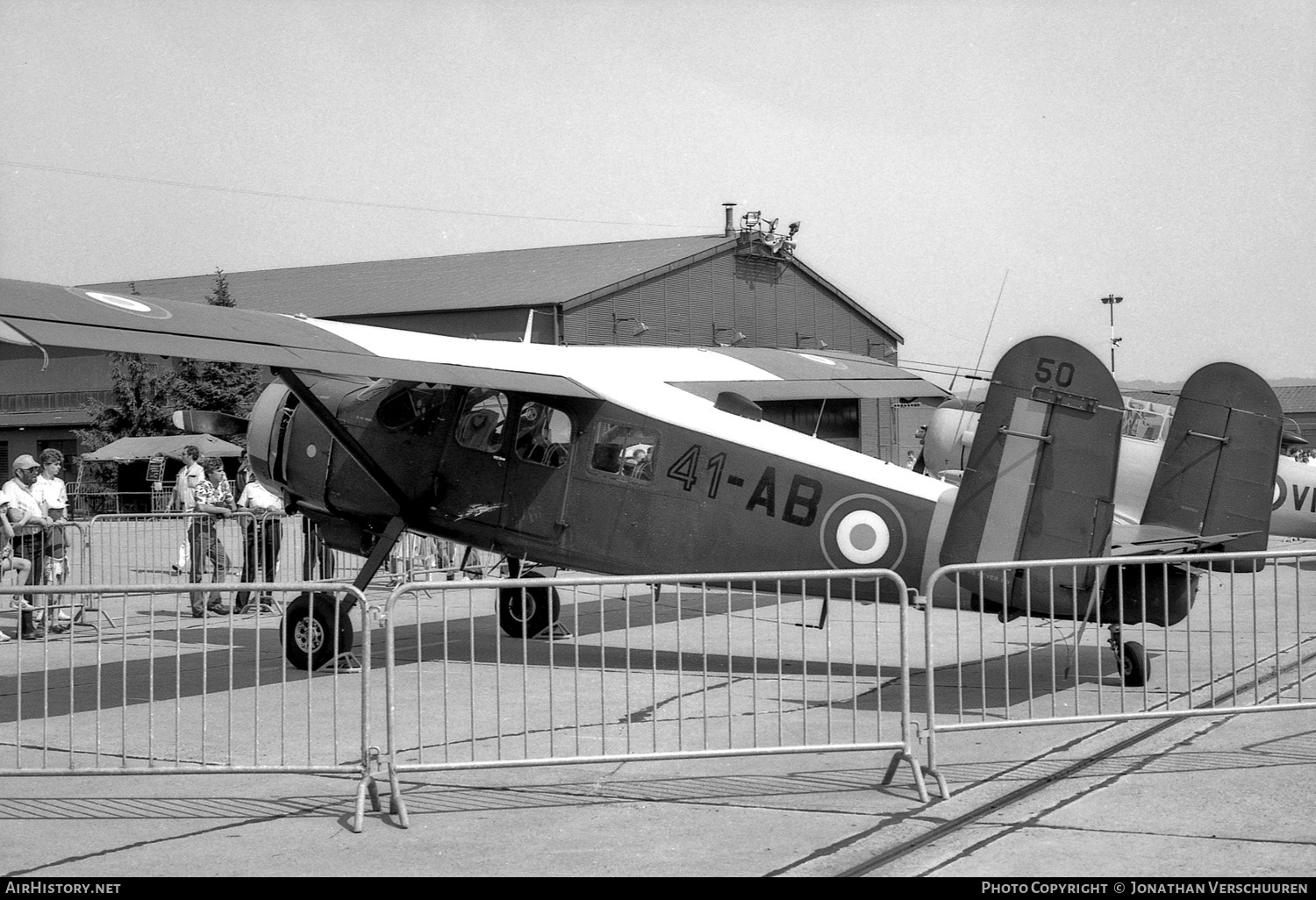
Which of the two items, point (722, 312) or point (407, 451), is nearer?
point (407, 451)

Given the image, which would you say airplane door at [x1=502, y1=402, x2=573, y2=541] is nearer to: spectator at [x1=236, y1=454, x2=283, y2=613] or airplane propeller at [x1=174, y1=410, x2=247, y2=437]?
airplane propeller at [x1=174, y1=410, x2=247, y2=437]

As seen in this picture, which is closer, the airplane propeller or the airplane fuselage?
the airplane fuselage

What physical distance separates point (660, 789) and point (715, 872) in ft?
4.69

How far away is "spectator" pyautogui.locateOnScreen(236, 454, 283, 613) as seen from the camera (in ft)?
48.2

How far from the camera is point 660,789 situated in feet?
20.6

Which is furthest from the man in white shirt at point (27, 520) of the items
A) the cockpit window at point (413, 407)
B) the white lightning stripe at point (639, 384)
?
the white lightning stripe at point (639, 384)

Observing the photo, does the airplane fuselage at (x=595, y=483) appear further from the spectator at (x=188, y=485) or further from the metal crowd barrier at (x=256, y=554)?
the spectator at (x=188, y=485)

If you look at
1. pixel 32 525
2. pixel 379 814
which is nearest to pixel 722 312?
pixel 32 525

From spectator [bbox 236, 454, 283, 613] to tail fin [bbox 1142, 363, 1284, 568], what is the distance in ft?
30.3

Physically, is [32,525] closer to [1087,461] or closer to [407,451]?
[407,451]

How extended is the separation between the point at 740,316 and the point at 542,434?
39.0 meters

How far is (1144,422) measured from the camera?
61.2 ft

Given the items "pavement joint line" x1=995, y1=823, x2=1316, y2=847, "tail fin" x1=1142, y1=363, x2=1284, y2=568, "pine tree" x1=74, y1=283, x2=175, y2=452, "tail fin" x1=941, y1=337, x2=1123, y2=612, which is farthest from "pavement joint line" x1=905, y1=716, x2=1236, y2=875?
"pine tree" x1=74, y1=283, x2=175, y2=452

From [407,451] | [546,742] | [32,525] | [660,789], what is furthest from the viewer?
[32,525]
